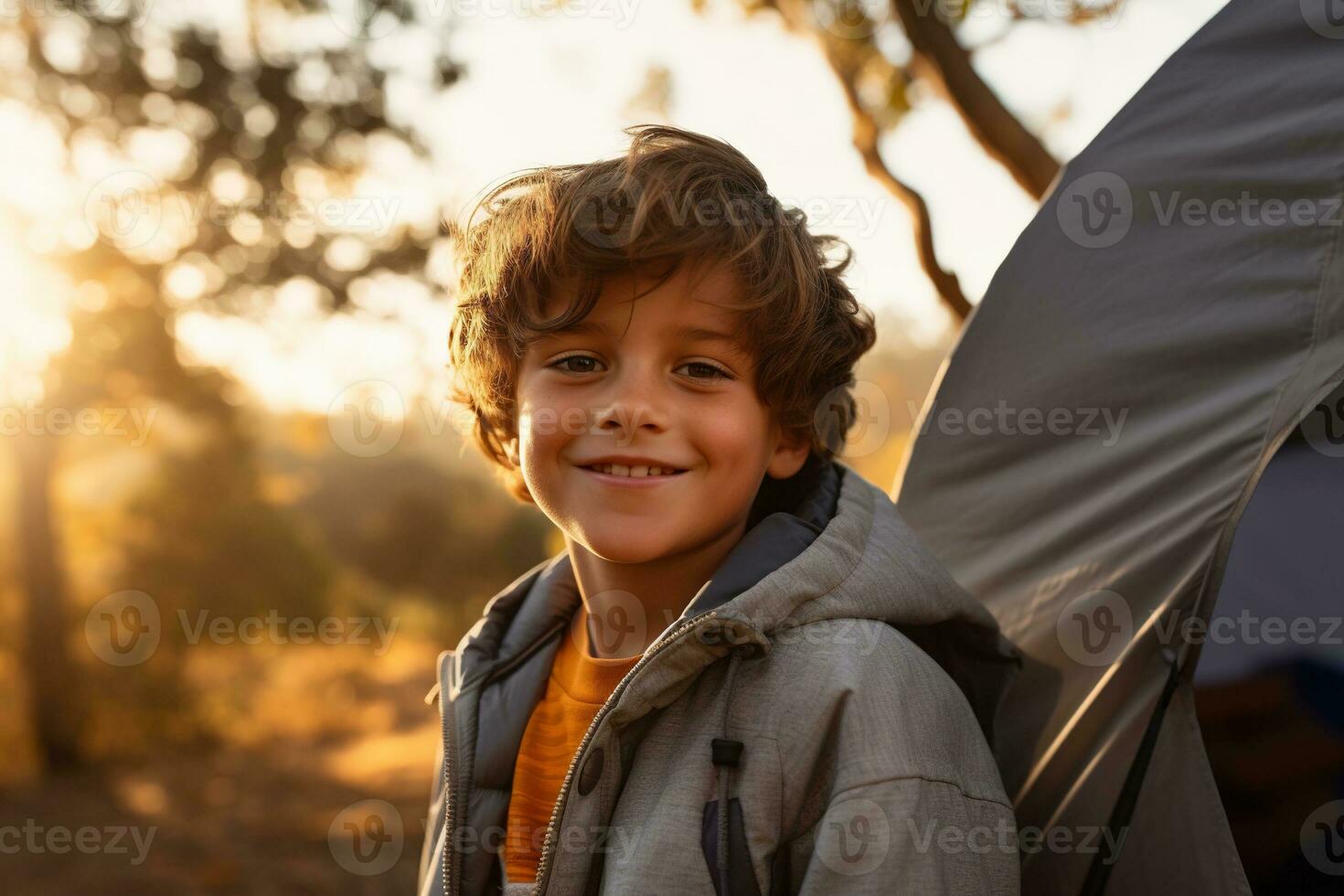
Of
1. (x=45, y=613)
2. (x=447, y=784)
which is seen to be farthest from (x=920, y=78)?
(x=45, y=613)

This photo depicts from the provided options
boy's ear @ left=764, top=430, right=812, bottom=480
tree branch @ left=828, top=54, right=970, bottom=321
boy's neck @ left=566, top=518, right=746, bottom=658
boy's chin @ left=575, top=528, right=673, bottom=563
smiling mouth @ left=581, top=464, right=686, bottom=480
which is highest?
tree branch @ left=828, top=54, right=970, bottom=321

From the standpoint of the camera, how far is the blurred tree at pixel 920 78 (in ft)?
9.75

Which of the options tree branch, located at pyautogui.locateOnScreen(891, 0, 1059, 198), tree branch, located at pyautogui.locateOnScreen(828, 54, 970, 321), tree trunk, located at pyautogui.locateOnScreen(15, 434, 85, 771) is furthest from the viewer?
tree trunk, located at pyautogui.locateOnScreen(15, 434, 85, 771)

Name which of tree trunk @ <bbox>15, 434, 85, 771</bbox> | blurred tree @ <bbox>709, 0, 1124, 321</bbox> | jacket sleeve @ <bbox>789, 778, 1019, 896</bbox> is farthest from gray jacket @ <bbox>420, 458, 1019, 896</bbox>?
tree trunk @ <bbox>15, 434, 85, 771</bbox>

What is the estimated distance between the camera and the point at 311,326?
6207 mm

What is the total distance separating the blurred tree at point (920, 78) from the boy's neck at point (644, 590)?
55.3 inches

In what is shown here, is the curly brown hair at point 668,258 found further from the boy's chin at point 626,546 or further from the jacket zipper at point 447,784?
the jacket zipper at point 447,784

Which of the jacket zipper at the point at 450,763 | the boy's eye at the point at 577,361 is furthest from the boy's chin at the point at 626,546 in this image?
the jacket zipper at the point at 450,763

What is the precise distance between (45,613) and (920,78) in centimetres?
675

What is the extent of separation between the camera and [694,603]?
172 cm

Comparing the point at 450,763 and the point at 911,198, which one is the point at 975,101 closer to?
the point at 911,198

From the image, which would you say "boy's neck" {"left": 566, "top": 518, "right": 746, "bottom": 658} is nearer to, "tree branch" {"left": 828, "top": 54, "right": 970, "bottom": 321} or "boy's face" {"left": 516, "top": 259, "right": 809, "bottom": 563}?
"boy's face" {"left": 516, "top": 259, "right": 809, "bottom": 563}

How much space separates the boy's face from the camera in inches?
70.7

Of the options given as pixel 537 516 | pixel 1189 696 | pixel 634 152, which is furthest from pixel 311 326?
pixel 537 516
